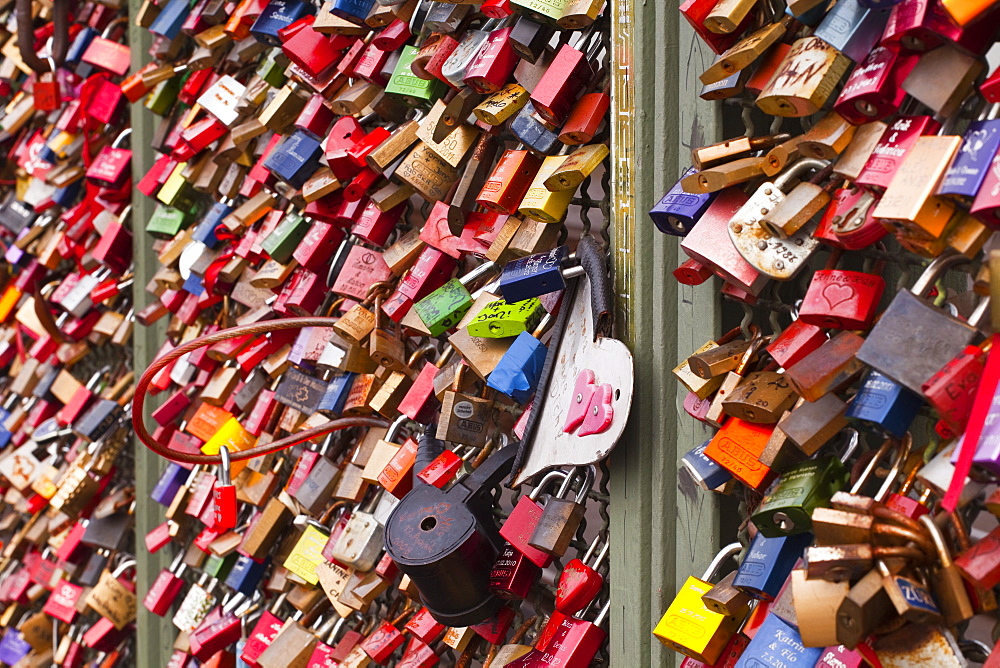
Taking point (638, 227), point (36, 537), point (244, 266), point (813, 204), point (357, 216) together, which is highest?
point (813, 204)

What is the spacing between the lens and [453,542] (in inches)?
50.8

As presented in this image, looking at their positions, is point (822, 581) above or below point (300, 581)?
above

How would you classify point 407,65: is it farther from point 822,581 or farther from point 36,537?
point 36,537

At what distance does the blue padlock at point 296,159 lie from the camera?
5.68 ft

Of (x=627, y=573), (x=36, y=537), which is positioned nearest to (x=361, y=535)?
(x=627, y=573)

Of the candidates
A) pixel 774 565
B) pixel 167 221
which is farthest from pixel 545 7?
pixel 167 221

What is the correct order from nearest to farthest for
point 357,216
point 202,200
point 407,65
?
1. point 407,65
2. point 357,216
3. point 202,200

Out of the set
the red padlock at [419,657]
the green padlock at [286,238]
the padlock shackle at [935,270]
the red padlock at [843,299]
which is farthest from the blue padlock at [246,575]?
the padlock shackle at [935,270]

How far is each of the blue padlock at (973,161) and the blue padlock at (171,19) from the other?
169 centimetres

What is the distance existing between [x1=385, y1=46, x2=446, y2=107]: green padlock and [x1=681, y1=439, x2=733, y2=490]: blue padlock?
0.68 metres

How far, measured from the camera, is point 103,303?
246 cm

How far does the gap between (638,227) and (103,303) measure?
5.47 ft

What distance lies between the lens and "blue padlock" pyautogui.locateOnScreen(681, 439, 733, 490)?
1092mm

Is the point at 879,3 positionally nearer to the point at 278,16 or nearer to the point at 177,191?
the point at 278,16
